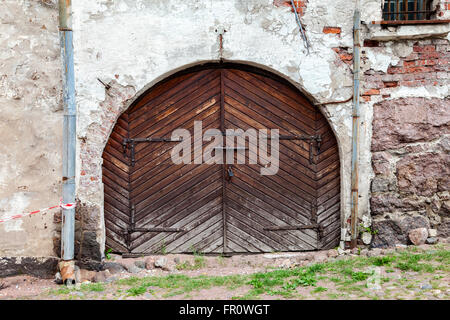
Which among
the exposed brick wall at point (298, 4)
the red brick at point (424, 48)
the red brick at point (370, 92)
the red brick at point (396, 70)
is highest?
the exposed brick wall at point (298, 4)

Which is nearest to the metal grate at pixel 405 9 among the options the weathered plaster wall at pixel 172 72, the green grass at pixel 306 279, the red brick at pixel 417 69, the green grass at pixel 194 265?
the weathered plaster wall at pixel 172 72

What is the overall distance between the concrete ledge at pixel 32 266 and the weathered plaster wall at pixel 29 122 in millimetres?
72

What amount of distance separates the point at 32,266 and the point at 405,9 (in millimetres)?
5034

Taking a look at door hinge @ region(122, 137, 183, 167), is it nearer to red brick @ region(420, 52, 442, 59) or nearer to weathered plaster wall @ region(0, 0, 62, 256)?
weathered plaster wall @ region(0, 0, 62, 256)

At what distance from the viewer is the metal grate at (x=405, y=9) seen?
16.6ft

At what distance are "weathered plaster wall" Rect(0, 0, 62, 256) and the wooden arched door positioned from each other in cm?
63

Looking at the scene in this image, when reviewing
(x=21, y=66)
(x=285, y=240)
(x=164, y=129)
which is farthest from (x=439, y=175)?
(x=21, y=66)

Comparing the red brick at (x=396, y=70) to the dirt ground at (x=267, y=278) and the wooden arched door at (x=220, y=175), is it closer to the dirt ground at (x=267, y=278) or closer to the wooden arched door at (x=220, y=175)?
the wooden arched door at (x=220, y=175)

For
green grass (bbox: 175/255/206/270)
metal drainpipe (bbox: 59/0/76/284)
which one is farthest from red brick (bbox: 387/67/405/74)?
metal drainpipe (bbox: 59/0/76/284)

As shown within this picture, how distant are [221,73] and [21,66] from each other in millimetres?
2148

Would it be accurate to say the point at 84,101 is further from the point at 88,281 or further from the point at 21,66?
the point at 88,281

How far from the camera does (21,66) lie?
4.77m

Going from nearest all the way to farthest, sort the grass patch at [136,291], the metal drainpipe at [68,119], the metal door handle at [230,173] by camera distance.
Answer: the grass patch at [136,291] → the metal drainpipe at [68,119] → the metal door handle at [230,173]

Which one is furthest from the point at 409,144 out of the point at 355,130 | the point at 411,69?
the point at 411,69
